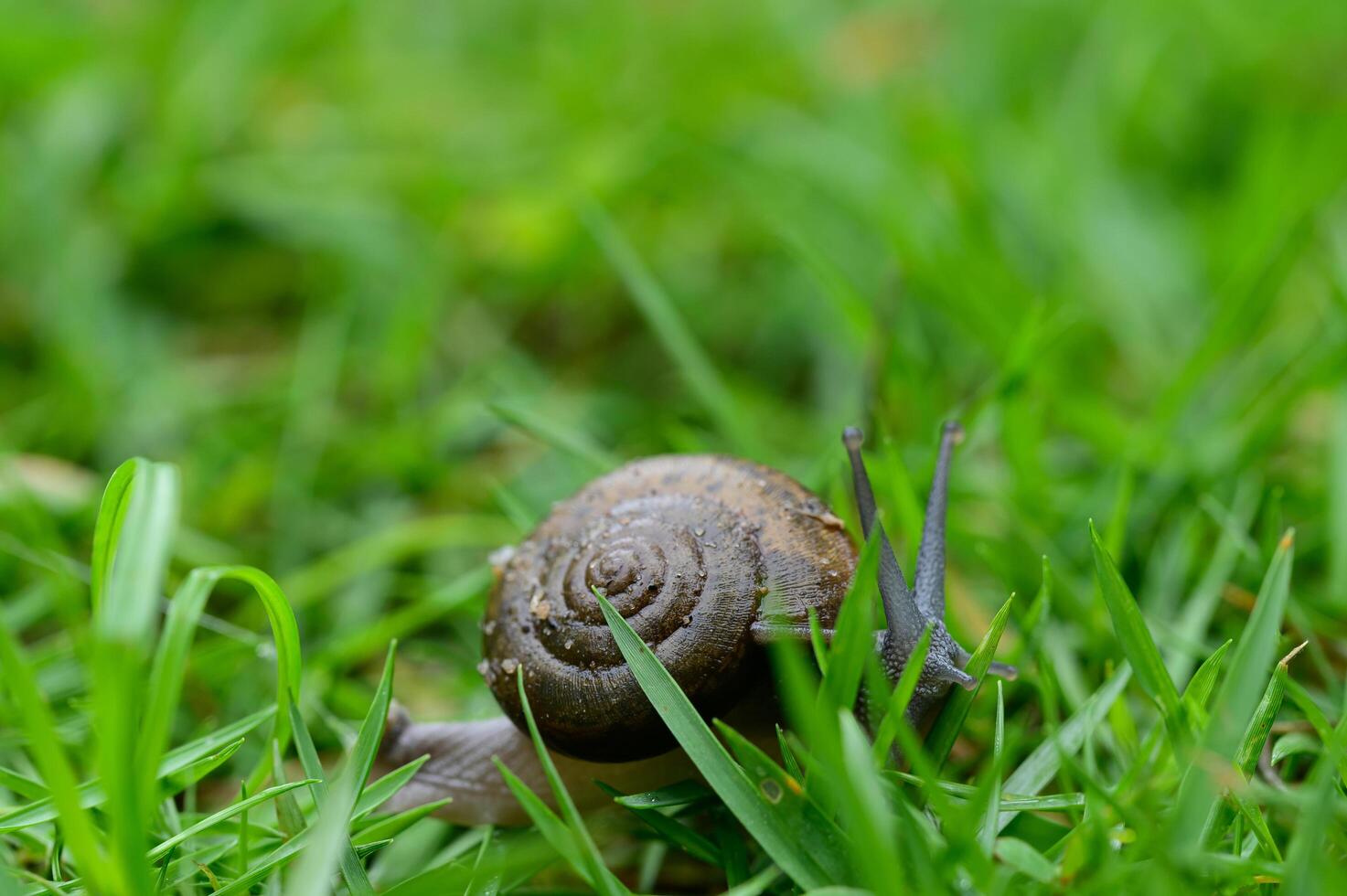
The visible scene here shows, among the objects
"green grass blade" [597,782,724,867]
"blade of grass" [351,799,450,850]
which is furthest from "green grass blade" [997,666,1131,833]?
"blade of grass" [351,799,450,850]

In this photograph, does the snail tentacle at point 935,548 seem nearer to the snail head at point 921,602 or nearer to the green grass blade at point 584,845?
the snail head at point 921,602

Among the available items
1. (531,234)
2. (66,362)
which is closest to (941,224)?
(531,234)

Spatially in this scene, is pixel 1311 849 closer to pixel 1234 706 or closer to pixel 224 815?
pixel 1234 706

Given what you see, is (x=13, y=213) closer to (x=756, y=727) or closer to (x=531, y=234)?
(x=531, y=234)

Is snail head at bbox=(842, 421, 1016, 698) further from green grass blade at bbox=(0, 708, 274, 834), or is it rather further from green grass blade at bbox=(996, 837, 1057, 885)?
green grass blade at bbox=(0, 708, 274, 834)

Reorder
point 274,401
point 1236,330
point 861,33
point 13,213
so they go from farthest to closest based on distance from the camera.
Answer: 1. point 861,33
2. point 13,213
3. point 274,401
4. point 1236,330

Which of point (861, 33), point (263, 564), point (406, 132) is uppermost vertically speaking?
point (861, 33)

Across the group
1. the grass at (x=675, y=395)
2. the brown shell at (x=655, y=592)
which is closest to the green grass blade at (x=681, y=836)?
the grass at (x=675, y=395)

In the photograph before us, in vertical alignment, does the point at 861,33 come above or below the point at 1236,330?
above
